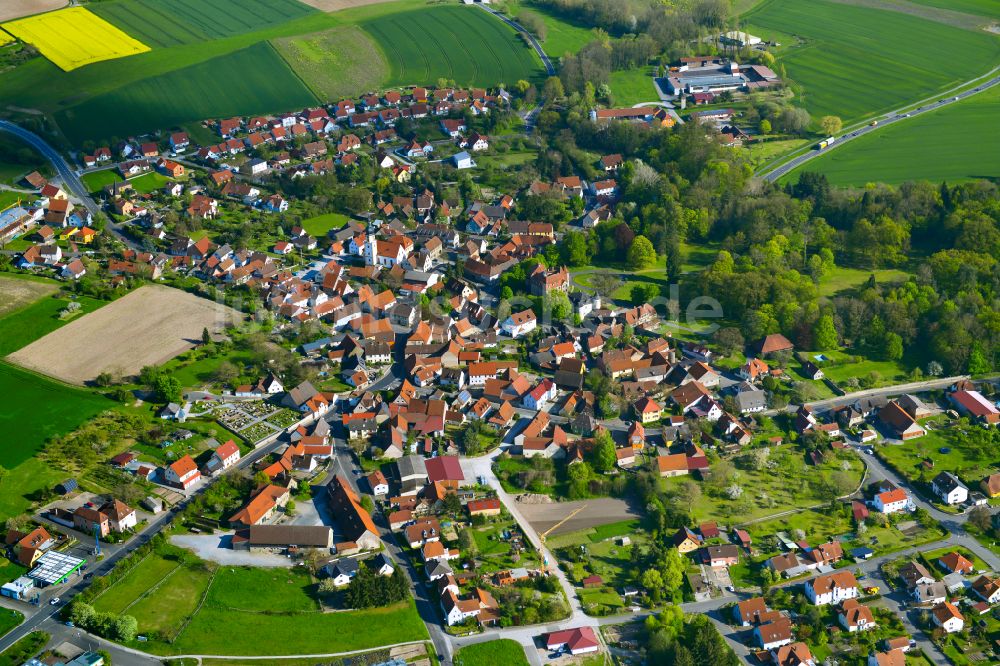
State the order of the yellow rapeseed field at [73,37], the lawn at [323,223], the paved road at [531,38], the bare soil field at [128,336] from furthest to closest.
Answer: the paved road at [531,38] → the yellow rapeseed field at [73,37] → the lawn at [323,223] → the bare soil field at [128,336]

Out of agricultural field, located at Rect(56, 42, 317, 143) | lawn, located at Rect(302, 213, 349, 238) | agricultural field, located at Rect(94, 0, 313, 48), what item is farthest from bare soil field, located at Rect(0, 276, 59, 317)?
agricultural field, located at Rect(94, 0, 313, 48)

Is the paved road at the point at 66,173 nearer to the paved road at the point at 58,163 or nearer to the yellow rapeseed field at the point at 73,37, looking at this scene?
the paved road at the point at 58,163

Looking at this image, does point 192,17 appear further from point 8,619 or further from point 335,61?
point 8,619

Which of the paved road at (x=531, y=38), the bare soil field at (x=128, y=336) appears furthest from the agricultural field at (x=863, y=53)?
the bare soil field at (x=128, y=336)

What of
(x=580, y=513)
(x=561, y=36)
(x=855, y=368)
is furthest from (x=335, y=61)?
(x=580, y=513)

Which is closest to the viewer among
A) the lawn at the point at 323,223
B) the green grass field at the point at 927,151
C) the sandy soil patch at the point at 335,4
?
the lawn at the point at 323,223

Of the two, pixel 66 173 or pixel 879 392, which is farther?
pixel 66 173

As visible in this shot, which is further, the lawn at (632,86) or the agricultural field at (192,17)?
the agricultural field at (192,17)
